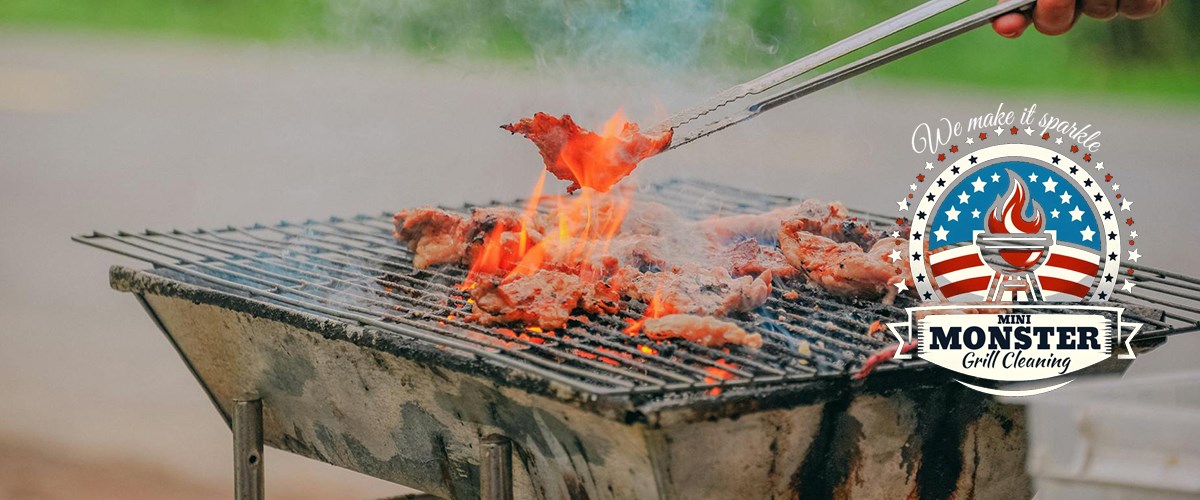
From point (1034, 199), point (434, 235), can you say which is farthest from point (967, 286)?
point (434, 235)

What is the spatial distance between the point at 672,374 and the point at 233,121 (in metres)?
12.0

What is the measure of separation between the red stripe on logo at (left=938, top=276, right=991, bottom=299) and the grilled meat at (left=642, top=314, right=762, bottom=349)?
0.79 m

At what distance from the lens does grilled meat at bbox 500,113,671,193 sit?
385cm

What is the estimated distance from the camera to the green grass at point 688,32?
491 cm

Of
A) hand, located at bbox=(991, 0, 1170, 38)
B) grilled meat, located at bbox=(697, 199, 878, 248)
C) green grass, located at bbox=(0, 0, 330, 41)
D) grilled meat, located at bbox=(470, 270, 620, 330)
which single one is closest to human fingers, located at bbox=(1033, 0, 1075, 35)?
hand, located at bbox=(991, 0, 1170, 38)

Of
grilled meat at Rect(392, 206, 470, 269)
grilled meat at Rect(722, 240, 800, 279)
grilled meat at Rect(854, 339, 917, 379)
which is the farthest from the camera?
grilled meat at Rect(392, 206, 470, 269)

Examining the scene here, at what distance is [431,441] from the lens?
3.55 meters

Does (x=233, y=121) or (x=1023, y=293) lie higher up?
(x=233, y=121)

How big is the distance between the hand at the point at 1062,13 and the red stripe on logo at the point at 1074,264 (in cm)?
67

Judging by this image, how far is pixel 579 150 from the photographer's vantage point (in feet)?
12.8

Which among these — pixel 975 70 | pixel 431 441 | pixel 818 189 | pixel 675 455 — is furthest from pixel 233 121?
pixel 675 455

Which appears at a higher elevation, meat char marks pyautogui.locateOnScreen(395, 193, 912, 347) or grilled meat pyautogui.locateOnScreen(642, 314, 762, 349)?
meat char marks pyautogui.locateOnScreen(395, 193, 912, 347)

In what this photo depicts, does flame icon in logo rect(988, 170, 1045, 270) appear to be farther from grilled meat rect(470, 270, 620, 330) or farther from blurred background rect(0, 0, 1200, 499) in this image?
blurred background rect(0, 0, 1200, 499)

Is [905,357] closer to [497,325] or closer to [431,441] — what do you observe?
[497,325]
